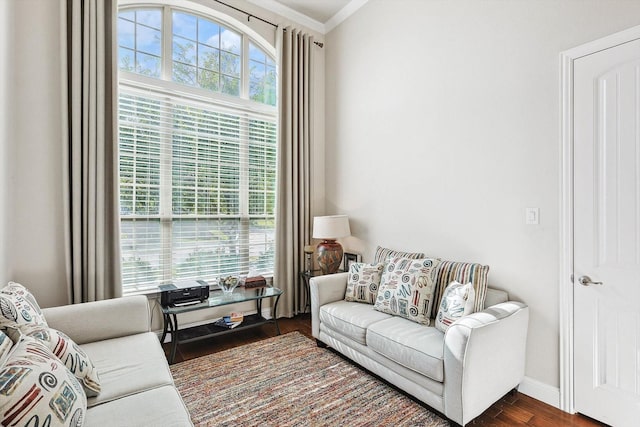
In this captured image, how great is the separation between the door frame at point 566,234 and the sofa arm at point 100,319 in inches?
109

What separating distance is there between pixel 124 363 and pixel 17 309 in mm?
566

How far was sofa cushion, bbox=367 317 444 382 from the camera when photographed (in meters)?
1.88

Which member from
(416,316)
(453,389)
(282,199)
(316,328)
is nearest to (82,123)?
(282,199)

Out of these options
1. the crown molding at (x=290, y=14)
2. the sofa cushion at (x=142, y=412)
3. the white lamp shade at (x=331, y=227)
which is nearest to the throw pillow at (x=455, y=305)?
the white lamp shade at (x=331, y=227)

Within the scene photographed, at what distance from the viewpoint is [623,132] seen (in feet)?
5.98

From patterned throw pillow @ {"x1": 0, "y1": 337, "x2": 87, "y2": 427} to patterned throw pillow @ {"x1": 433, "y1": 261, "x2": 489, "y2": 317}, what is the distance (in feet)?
7.10

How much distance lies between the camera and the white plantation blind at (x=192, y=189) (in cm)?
299

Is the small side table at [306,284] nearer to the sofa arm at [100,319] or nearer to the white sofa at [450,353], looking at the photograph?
the white sofa at [450,353]

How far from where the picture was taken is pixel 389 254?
304 centimetres

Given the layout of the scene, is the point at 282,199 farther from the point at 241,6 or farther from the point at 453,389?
the point at 453,389

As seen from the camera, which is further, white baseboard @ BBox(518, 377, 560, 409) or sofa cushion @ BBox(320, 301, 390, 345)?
sofa cushion @ BBox(320, 301, 390, 345)

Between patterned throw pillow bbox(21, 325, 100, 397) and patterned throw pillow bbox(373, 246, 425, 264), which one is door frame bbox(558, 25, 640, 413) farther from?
patterned throw pillow bbox(21, 325, 100, 397)

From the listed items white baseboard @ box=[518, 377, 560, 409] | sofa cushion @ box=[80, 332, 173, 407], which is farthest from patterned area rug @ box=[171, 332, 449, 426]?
white baseboard @ box=[518, 377, 560, 409]

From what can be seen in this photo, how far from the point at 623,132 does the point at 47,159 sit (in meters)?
3.90
